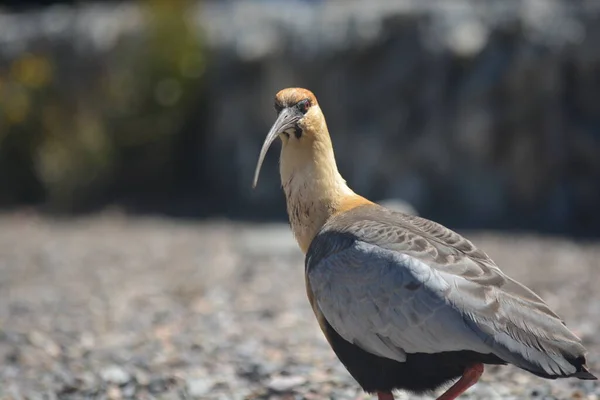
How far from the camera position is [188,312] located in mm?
7582

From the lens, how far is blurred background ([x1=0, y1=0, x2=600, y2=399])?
626 cm

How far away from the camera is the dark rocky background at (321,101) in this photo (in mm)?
11930

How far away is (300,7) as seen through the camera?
48.4 ft

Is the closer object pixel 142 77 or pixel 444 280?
pixel 444 280

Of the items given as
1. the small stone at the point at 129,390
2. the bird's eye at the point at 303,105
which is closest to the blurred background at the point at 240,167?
the small stone at the point at 129,390

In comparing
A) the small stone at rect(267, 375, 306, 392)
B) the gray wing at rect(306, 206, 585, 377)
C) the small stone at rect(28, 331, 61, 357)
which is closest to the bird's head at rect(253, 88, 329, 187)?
the gray wing at rect(306, 206, 585, 377)

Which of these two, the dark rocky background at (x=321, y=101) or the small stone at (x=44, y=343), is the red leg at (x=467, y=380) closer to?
the small stone at (x=44, y=343)

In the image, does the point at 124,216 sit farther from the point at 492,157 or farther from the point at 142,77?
the point at 492,157

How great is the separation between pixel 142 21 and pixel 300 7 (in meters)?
2.76

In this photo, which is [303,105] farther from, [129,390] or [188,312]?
[188,312]

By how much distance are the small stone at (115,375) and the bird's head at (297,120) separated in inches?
64.0

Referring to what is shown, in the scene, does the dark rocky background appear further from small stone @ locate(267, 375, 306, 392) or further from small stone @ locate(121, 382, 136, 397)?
small stone @ locate(121, 382, 136, 397)

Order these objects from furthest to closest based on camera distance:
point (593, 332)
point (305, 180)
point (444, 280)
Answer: point (593, 332) < point (305, 180) < point (444, 280)

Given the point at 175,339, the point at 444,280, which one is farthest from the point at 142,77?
the point at 444,280
